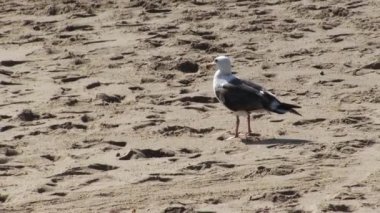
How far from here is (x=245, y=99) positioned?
940 cm

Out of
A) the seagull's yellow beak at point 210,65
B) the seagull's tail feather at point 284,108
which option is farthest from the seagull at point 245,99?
the seagull's yellow beak at point 210,65

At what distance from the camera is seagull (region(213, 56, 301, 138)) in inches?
366

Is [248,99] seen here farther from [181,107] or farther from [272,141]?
[181,107]

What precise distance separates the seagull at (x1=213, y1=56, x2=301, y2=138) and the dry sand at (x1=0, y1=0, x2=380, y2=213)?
17cm

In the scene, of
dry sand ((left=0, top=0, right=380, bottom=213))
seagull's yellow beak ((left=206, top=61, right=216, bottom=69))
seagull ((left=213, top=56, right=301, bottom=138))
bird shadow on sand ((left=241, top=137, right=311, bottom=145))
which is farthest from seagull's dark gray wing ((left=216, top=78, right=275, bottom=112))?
seagull's yellow beak ((left=206, top=61, right=216, bottom=69))

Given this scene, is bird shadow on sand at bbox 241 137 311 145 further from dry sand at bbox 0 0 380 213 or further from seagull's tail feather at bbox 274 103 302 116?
seagull's tail feather at bbox 274 103 302 116

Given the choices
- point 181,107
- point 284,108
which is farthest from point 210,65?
point 284,108

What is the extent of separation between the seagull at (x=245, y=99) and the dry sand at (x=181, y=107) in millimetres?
174

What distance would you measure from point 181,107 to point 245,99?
0.85 metres

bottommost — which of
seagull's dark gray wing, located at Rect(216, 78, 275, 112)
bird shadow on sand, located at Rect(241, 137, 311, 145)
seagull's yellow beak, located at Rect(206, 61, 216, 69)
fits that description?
bird shadow on sand, located at Rect(241, 137, 311, 145)

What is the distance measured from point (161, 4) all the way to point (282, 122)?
463 centimetres

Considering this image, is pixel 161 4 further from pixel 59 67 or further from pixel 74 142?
pixel 74 142

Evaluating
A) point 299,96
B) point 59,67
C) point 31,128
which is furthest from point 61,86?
point 299,96

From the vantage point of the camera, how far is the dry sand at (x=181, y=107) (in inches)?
308
